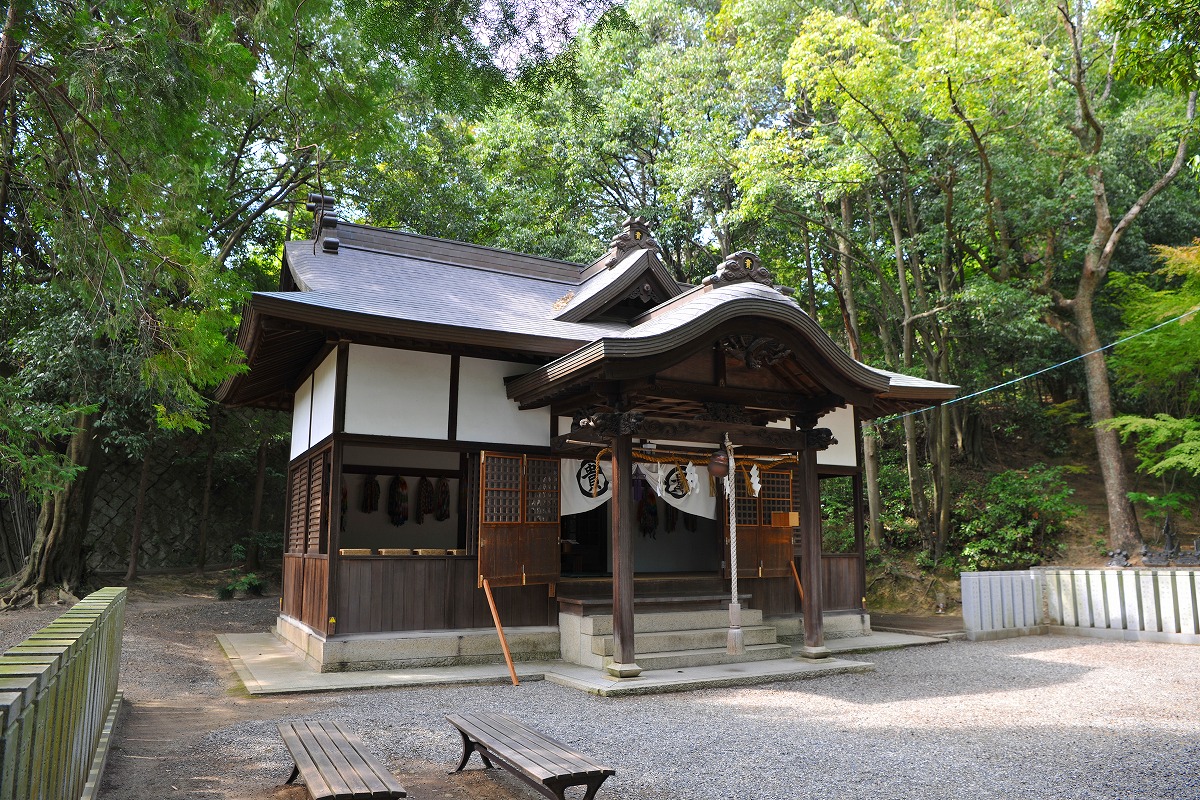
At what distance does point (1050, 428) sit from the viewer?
69.6 ft

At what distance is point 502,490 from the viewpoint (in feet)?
30.0

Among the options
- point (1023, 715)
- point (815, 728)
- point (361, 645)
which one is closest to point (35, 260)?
point (361, 645)

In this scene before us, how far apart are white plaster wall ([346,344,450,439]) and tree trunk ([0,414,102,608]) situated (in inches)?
346

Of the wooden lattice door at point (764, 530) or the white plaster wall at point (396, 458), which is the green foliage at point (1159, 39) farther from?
the white plaster wall at point (396, 458)

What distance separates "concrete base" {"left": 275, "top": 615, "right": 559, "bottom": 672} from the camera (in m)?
8.35

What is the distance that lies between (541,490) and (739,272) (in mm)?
3563

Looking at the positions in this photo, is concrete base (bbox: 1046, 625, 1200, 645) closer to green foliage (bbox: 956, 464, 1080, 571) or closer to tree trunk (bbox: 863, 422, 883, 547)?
green foliage (bbox: 956, 464, 1080, 571)

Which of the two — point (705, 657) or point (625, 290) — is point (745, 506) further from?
point (625, 290)

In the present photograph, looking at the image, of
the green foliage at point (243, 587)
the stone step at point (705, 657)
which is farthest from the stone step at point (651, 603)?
the green foliage at point (243, 587)

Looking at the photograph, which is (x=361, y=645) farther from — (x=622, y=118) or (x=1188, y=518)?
(x=1188, y=518)

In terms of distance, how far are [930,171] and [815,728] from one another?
13181 mm

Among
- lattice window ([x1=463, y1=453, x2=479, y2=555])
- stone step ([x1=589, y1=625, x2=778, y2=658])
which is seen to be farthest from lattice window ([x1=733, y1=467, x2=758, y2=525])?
lattice window ([x1=463, y1=453, x2=479, y2=555])

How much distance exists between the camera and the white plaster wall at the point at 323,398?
29.8 feet

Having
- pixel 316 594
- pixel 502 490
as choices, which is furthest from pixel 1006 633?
pixel 316 594
